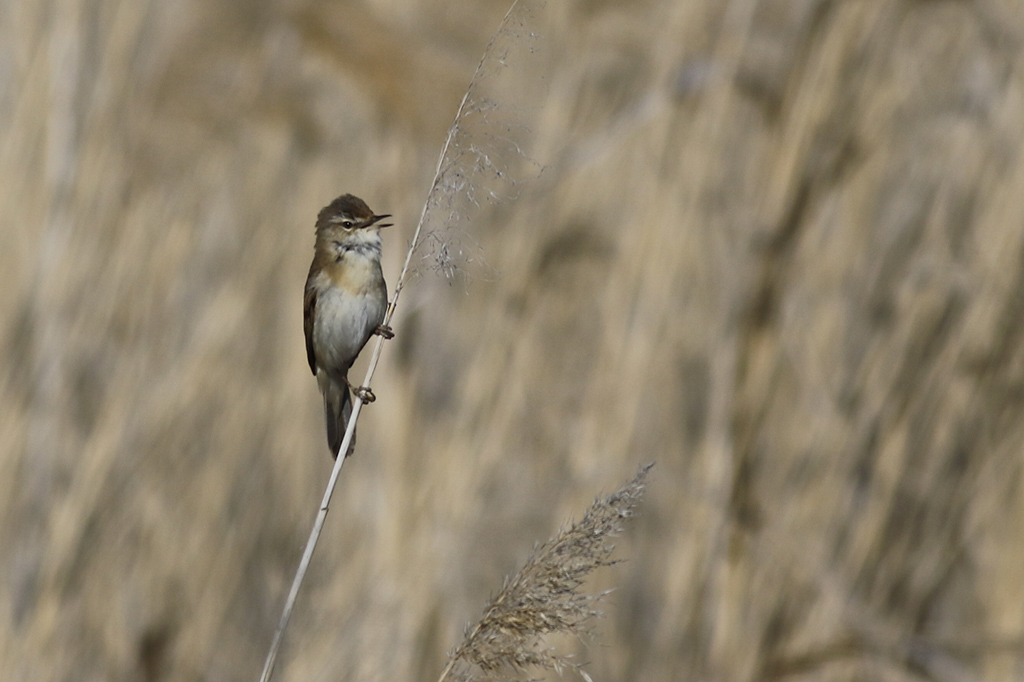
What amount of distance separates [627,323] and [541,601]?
128cm

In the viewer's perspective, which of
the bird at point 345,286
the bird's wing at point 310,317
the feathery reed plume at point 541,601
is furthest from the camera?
the bird's wing at point 310,317

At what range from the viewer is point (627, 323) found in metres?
2.39

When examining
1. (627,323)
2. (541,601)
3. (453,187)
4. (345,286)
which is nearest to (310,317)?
(345,286)

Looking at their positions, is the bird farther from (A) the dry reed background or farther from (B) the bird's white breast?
(A) the dry reed background

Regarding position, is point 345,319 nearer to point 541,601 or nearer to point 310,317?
point 310,317

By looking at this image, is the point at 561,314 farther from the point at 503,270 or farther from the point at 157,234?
the point at 157,234

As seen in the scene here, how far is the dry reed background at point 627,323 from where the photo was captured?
220 centimetres

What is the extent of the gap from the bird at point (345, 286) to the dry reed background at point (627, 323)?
14 centimetres

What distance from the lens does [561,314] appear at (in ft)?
9.95

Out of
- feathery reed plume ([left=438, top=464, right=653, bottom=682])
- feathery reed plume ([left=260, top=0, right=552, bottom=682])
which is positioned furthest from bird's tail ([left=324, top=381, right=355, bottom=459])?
feathery reed plume ([left=438, top=464, right=653, bottom=682])

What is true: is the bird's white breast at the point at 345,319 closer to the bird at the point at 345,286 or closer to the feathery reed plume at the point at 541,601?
the bird at the point at 345,286

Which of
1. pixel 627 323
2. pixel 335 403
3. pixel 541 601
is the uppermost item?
pixel 627 323

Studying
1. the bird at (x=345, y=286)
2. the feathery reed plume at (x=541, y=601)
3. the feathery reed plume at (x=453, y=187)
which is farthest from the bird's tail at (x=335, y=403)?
the feathery reed plume at (x=541, y=601)

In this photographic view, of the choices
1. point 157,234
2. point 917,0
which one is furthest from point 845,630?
point 157,234
